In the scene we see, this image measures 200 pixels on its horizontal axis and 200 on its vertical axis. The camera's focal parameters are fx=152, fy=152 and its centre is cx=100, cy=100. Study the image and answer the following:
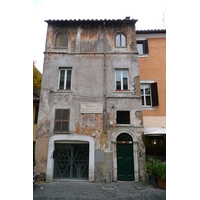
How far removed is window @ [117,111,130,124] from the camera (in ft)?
30.4

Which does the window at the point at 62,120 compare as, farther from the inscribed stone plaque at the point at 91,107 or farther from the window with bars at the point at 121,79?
the window with bars at the point at 121,79

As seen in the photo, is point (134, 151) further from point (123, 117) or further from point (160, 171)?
point (123, 117)

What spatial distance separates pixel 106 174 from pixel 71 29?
9.53 meters

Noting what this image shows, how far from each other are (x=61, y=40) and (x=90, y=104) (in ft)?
16.6

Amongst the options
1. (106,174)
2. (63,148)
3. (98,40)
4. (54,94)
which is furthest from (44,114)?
(98,40)

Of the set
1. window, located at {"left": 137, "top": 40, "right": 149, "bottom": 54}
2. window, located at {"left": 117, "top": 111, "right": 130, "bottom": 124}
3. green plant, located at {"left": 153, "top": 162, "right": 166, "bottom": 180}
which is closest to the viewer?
green plant, located at {"left": 153, "top": 162, "right": 166, "bottom": 180}

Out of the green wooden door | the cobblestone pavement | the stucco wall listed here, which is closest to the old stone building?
the green wooden door

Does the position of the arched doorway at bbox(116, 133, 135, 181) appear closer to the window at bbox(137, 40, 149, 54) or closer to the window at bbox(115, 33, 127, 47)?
the window at bbox(115, 33, 127, 47)

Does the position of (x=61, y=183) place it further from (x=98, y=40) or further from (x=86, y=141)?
(x=98, y=40)

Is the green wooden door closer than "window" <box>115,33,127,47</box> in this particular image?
Yes

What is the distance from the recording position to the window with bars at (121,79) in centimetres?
965

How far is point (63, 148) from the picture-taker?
8.82m

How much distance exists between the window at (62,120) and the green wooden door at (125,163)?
10.8ft
